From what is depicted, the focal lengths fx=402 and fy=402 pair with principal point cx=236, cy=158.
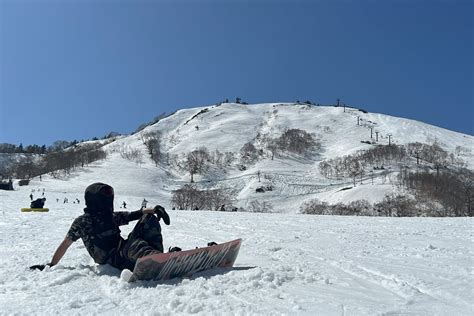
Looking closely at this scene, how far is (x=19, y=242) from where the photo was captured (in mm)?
7438

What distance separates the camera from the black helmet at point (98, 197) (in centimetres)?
487

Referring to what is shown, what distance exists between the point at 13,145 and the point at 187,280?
20703 cm

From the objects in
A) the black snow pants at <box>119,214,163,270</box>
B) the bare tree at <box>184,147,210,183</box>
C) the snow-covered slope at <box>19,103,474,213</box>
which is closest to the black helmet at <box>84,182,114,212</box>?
the black snow pants at <box>119,214,163,270</box>

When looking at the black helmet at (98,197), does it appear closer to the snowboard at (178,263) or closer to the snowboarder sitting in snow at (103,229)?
the snowboarder sitting in snow at (103,229)

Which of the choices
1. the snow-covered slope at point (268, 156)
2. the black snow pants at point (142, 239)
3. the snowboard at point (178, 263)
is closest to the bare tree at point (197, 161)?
the snow-covered slope at point (268, 156)

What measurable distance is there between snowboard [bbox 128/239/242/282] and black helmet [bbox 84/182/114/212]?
1151 millimetres

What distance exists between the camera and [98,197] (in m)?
4.88

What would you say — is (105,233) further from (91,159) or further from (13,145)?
(13,145)

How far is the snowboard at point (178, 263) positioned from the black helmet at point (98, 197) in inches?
45.3

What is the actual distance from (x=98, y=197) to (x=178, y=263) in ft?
4.63

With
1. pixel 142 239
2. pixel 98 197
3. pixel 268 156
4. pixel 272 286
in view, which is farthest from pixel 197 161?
pixel 272 286

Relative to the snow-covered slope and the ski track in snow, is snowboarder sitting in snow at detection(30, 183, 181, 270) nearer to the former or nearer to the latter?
the ski track in snow

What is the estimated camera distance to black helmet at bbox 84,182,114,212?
487 cm

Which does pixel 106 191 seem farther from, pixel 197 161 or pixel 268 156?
pixel 268 156
